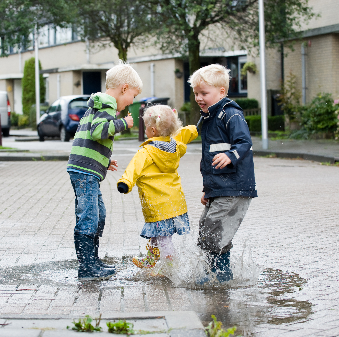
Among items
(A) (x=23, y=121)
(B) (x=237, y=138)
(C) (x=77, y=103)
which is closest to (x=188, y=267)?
(B) (x=237, y=138)

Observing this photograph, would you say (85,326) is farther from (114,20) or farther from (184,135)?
Result: (114,20)

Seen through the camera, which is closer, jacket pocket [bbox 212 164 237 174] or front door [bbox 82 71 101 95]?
jacket pocket [bbox 212 164 237 174]

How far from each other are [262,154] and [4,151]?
6.91 metres

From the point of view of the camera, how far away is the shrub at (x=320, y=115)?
18.5 m

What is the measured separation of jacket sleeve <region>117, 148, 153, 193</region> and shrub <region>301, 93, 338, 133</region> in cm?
1509

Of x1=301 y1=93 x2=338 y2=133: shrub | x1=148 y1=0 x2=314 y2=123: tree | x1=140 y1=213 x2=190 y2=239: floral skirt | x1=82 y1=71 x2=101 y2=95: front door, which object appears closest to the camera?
x1=140 y1=213 x2=190 y2=239: floral skirt

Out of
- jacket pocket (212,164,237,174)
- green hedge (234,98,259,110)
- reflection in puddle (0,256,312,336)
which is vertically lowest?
reflection in puddle (0,256,312,336)

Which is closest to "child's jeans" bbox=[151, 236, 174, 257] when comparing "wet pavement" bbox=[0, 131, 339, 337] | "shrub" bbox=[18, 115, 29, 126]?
"wet pavement" bbox=[0, 131, 339, 337]

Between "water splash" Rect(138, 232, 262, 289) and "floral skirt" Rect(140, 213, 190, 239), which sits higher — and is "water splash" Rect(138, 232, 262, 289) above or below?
below

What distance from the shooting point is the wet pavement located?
3.33 m

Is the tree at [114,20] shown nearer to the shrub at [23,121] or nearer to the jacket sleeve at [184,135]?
the shrub at [23,121]

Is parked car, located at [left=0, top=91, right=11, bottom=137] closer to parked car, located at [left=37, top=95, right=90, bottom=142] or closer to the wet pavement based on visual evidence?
parked car, located at [left=37, top=95, right=90, bottom=142]

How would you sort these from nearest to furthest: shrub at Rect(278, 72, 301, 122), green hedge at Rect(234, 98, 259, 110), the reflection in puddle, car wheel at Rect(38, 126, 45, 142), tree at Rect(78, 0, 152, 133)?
1. the reflection in puddle
2. shrub at Rect(278, 72, 301, 122)
3. tree at Rect(78, 0, 152, 133)
4. car wheel at Rect(38, 126, 45, 142)
5. green hedge at Rect(234, 98, 259, 110)

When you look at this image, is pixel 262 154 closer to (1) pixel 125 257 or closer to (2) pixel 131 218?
(2) pixel 131 218
